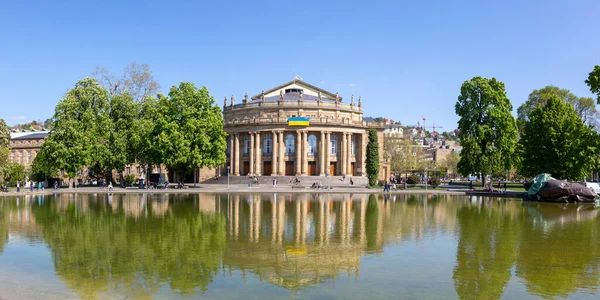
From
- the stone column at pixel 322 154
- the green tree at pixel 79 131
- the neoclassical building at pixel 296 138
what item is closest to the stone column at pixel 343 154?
the neoclassical building at pixel 296 138

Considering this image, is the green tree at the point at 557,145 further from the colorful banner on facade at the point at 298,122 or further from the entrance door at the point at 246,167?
the entrance door at the point at 246,167

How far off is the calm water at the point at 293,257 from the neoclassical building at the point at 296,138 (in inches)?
2193

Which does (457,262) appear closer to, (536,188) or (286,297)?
(286,297)

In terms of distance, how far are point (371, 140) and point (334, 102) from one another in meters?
17.4

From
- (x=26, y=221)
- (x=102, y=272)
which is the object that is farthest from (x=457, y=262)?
(x=26, y=221)

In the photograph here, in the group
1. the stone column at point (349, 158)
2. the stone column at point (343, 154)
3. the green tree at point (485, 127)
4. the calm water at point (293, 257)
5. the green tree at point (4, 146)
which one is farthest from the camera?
the stone column at point (349, 158)

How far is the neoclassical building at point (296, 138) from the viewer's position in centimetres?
8675

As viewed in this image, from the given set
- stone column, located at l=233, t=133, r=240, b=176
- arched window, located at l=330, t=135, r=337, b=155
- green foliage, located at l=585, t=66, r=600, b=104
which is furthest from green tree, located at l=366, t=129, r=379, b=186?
green foliage, located at l=585, t=66, r=600, b=104

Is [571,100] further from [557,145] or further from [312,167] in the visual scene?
[312,167]

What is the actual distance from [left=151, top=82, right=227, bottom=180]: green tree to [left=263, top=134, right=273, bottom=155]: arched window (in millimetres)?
20993

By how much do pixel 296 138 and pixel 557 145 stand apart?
4194 centimetres

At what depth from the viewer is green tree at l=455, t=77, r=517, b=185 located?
2596 inches

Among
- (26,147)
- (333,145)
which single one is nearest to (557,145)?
(333,145)

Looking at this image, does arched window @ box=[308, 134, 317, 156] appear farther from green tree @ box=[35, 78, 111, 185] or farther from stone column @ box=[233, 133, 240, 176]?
green tree @ box=[35, 78, 111, 185]
